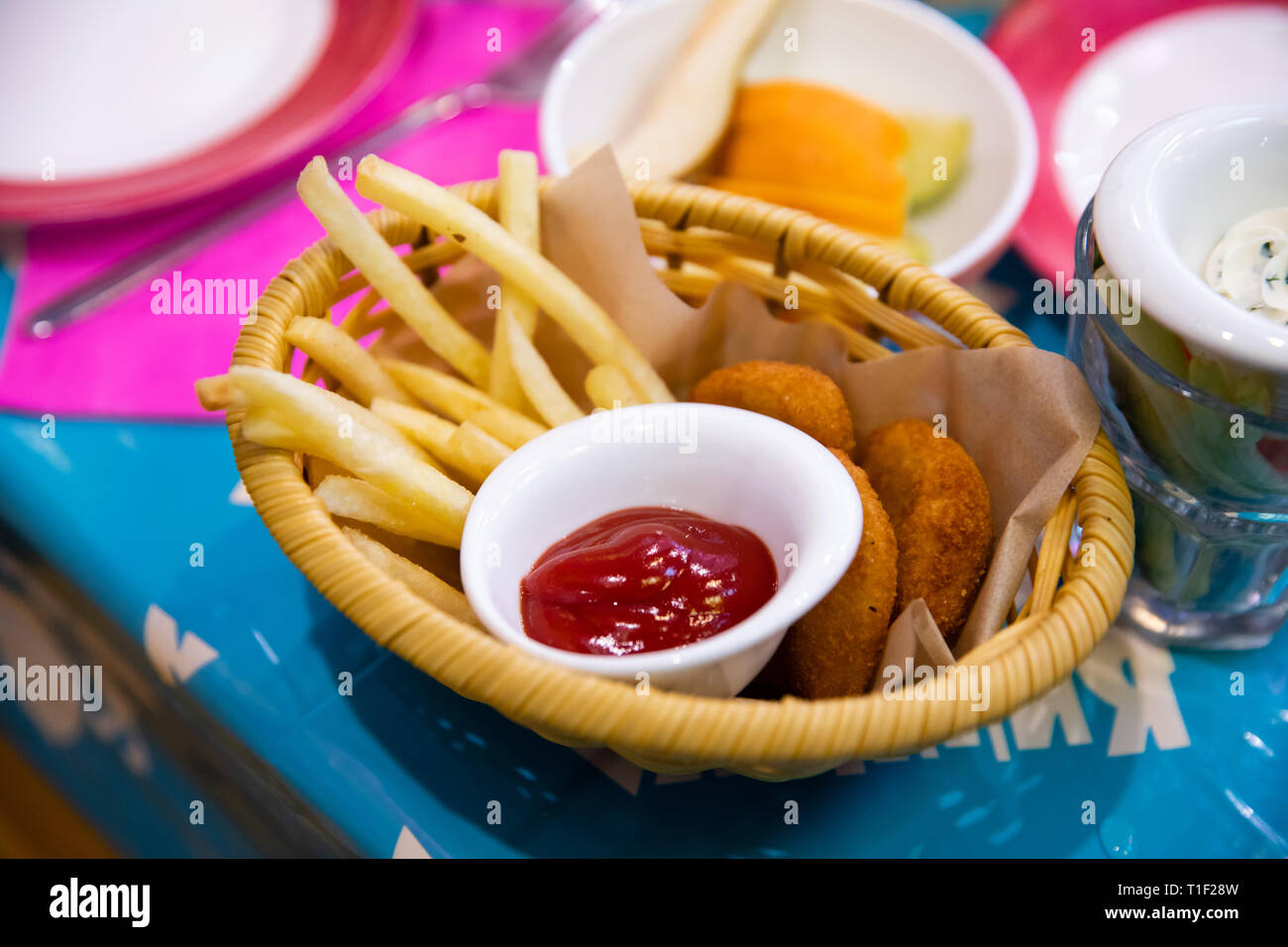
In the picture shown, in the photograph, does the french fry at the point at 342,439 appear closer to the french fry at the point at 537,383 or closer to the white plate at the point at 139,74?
the french fry at the point at 537,383

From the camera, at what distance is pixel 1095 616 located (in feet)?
3.17

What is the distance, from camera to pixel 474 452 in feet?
3.92

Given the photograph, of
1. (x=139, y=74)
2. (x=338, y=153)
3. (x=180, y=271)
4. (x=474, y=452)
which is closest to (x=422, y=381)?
(x=474, y=452)

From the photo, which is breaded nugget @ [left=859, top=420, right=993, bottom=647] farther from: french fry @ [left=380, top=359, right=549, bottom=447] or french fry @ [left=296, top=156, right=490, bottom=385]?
french fry @ [left=296, top=156, right=490, bottom=385]

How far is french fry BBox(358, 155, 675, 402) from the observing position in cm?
124

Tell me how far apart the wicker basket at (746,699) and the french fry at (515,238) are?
15cm

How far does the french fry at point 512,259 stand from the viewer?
1.24m

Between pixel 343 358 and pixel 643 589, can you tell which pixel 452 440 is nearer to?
pixel 343 358

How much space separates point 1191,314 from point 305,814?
1.19m

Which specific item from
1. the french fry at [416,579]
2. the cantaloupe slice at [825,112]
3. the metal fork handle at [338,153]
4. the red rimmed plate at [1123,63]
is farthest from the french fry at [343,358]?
the red rimmed plate at [1123,63]

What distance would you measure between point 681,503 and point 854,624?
273 mm

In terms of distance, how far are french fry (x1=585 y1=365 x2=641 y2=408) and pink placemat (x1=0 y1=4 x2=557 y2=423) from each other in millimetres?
724
